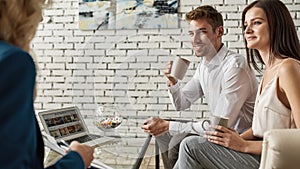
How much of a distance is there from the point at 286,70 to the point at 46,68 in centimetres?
329

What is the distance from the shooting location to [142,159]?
199 centimetres

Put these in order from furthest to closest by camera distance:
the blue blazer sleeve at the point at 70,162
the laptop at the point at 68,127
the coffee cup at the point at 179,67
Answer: the coffee cup at the point at 179,67
the laptop at the point at 68,127
the blue blazer sleeve at the point at 70,162

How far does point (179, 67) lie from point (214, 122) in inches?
11.6

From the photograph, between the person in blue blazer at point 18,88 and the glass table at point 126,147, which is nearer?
the person in blue blazer at point 18,88

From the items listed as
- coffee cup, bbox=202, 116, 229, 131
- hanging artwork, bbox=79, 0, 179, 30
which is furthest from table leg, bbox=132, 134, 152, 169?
hanging artwork, bbox=79, 0, 179, 30

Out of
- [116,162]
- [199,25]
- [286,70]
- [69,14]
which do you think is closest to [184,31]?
[199,25]

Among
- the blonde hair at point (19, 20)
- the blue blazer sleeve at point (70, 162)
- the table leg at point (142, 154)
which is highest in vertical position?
the blonde hair at point (19, 20)

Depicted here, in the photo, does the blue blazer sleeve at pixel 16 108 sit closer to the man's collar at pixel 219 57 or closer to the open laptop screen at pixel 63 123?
Answer: the open laptop screen at pixel 63 123

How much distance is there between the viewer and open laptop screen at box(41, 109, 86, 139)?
6.31ft

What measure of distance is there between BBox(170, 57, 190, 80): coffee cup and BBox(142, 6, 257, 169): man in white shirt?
0.08 feet

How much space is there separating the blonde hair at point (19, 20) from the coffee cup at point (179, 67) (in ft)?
3.58

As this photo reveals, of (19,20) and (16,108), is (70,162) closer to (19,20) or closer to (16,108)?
(16,108)

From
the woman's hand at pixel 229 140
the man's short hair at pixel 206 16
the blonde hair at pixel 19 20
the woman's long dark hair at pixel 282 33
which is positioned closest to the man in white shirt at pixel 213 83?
the man's short hair at pixel 206 16

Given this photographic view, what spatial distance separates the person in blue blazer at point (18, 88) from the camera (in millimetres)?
868
